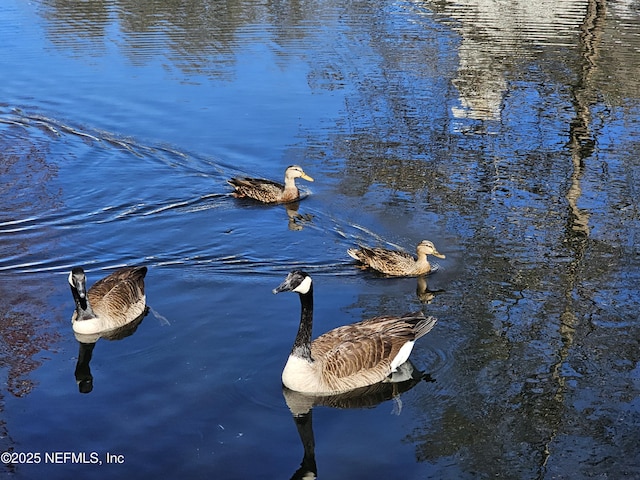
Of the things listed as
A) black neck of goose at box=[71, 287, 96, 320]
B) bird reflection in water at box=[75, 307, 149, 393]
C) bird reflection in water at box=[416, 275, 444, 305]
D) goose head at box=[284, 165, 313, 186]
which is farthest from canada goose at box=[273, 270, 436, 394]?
goose head at box=[284, 165, 313, 186]

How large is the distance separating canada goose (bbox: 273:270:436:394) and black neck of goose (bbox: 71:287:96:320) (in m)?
2.59

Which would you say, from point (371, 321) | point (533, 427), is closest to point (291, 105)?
point (371, 321)

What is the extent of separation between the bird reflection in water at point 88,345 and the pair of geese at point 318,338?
0.30 ft

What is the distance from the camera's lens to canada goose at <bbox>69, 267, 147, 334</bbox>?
36.0ft

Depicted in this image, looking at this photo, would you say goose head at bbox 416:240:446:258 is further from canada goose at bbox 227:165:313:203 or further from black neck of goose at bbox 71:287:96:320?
black neck of goose at bbox 71:287:96:320

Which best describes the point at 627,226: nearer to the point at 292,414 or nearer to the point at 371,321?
the point at 371,321

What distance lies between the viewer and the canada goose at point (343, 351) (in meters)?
9.73

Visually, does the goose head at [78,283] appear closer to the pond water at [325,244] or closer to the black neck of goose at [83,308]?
the black neck of goose at [83,308]

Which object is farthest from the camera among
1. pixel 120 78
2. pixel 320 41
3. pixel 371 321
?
pixel 320 41

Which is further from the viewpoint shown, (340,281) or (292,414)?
(340,281)

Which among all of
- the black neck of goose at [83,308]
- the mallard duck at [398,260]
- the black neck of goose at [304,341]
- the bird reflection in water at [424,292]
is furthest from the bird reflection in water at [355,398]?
the black neck of goose at [83,308]

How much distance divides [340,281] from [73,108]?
1070cm

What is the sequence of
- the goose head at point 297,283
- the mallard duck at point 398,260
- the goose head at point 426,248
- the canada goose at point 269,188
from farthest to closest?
1. the canada goose at point 269,188
2. the goose head at point 426,248
3. the mallard duck at point 398,260
4. the goose head at point 297,283

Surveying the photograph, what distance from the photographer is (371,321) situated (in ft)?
34.1
